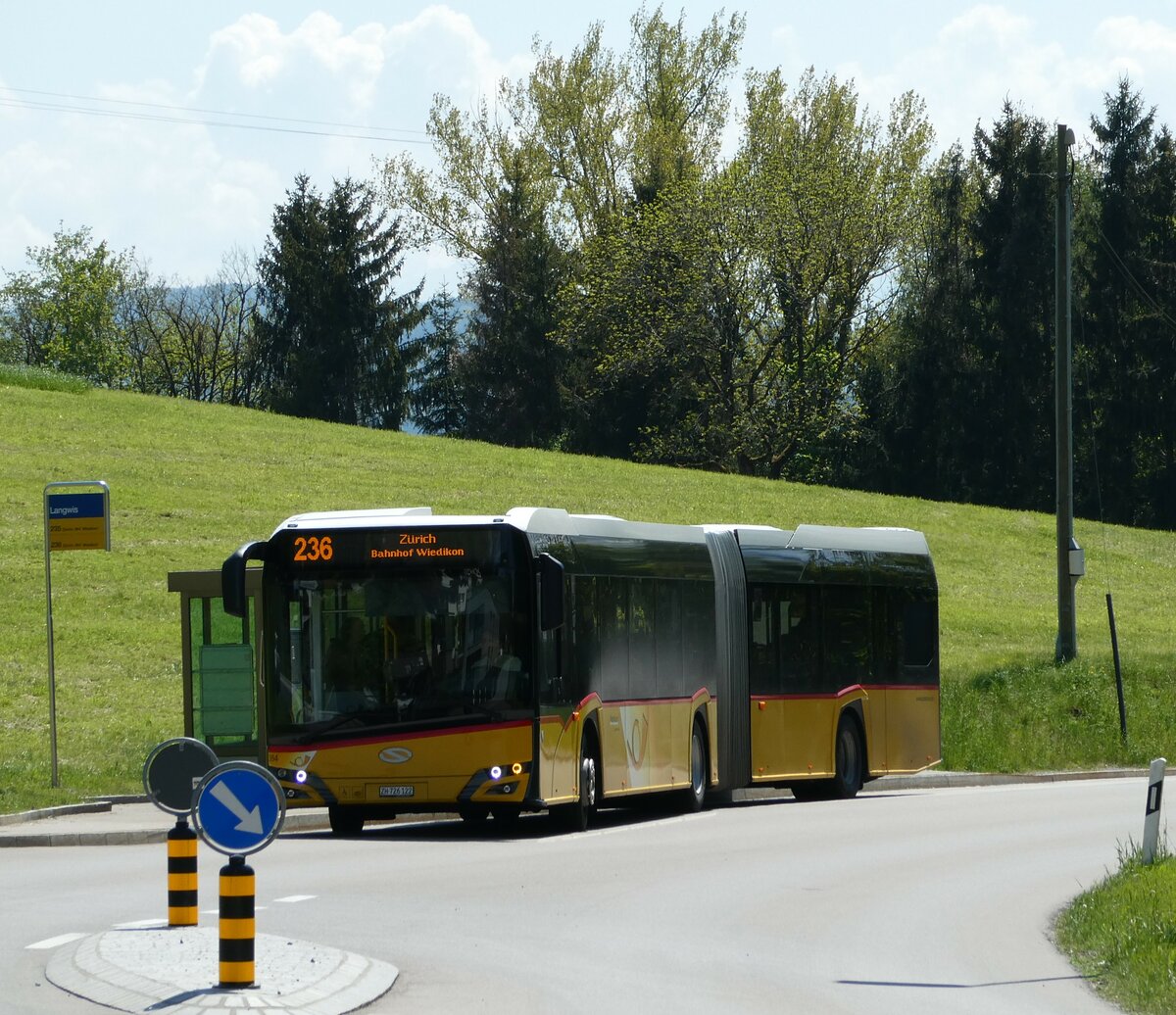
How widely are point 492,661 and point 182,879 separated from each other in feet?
22.5

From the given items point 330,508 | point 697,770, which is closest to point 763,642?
point 697,770

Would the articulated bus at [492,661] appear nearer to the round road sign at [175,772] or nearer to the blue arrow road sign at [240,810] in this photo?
the round road sign at [175,772]

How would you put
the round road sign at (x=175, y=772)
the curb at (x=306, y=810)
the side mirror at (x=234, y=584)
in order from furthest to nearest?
the curb at (x=306, y=810) < the side mirror at (x=234, y=584) < the round road sign at (x=175, y=772)

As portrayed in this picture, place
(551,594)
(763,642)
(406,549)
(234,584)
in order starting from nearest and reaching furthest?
(234,584) < (551,594) < (406,549) < (763,642)

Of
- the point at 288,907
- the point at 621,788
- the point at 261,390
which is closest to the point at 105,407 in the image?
the point at 261,390

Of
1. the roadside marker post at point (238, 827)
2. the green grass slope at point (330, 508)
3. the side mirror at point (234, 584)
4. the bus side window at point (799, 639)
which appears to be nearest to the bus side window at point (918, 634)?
the bus side window at point (799, 639)

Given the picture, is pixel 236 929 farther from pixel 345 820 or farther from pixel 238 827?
pixel 345 820

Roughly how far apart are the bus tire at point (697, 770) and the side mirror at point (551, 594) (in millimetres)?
4447

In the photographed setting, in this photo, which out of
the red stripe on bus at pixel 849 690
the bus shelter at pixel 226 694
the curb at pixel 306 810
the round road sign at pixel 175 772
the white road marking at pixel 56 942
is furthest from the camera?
the red stripe on bus at pixel 849 690

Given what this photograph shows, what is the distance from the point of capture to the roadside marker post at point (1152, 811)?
13750 mm

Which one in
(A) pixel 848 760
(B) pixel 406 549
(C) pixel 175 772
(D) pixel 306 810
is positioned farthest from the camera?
(A) pixel 848 760

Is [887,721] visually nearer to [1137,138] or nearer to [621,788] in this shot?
[621,788]

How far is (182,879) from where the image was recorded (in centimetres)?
1107

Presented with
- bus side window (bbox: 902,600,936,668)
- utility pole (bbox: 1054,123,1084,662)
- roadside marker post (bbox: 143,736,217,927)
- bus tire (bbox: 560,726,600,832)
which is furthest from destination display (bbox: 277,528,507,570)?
utility pole (bbox: 1054,123,1084,662)
